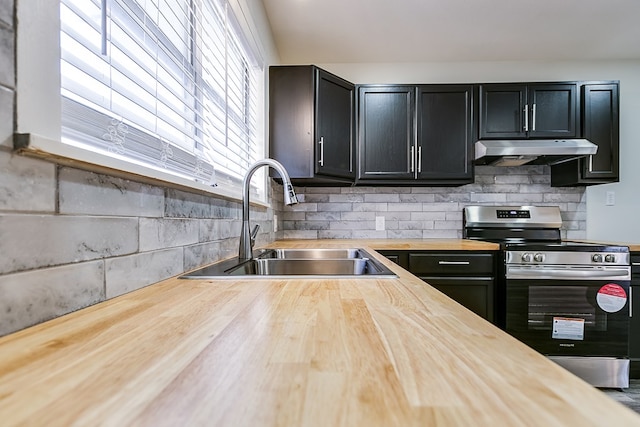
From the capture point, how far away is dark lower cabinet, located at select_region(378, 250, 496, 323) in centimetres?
235

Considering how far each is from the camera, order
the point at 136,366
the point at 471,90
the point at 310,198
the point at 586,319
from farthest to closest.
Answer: the point at 310,198
the point at 471,90
the point at 586,319
the point at 136,366

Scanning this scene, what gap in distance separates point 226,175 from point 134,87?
0.75m

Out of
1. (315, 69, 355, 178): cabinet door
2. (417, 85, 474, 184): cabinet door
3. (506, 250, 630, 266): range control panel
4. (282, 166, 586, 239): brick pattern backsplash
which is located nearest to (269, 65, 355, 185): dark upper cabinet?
(315, 69, 355, 178): cabinet door

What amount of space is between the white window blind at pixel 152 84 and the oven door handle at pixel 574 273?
1896 millimetres

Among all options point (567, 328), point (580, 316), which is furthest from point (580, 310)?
point (567, 328)

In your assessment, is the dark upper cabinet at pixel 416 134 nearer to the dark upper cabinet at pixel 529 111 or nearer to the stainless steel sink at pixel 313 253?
the dark upper cabinet at pixel 529 111

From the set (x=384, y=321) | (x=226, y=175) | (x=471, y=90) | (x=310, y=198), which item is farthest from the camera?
(x=310, y=198)

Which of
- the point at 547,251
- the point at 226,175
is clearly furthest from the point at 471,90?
the point at 226,175

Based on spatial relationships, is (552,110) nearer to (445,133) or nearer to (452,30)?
(445,133)

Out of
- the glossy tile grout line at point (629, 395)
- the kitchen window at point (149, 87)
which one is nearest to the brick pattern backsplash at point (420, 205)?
the glossy tile grout line at point (629, 395)

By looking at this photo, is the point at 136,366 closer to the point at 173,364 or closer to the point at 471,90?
the point at 173,364

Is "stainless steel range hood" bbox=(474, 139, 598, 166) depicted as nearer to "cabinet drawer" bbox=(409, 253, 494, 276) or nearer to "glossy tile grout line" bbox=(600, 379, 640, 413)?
"cabinet drawer" bbox=(409, 253, 494, 276)

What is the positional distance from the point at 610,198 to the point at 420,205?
1608 mm

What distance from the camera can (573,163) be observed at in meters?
2.79
